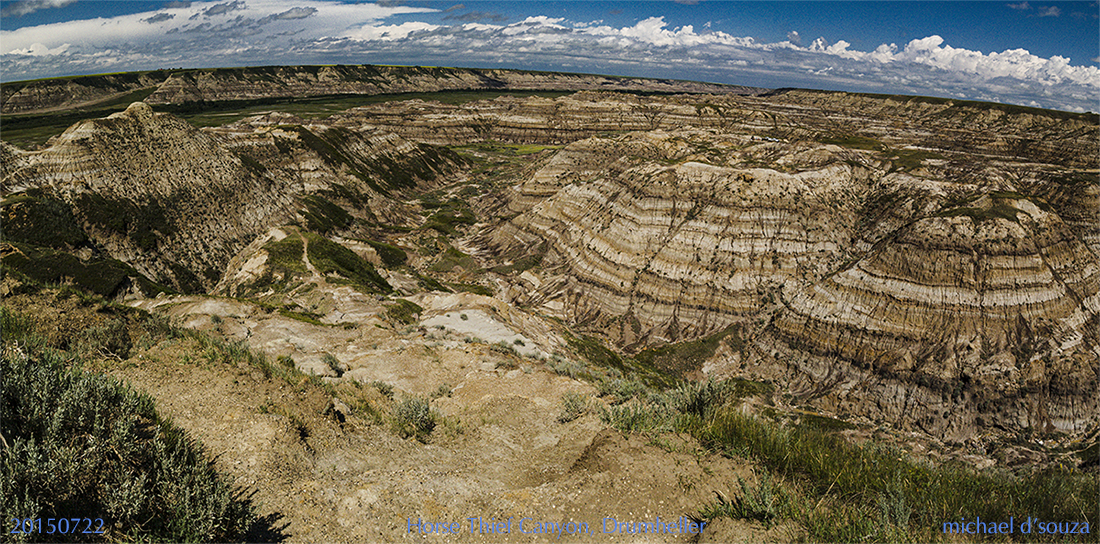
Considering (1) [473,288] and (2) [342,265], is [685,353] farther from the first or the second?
(2) [342,265]

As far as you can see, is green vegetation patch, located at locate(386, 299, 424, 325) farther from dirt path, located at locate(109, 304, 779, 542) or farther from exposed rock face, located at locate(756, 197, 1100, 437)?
exposed rock face, located at locate(756, 197, 1100, 437)

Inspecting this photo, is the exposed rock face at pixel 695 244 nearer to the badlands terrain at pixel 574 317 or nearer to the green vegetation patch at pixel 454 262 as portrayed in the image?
the badlands terrain at pixel 574 317

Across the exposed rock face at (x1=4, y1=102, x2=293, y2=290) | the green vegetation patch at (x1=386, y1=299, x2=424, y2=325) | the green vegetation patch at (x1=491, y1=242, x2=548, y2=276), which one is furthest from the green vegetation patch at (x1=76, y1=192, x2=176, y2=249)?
the green vegetation patch at (x1=491, y1=242, x2=548, y2=276)

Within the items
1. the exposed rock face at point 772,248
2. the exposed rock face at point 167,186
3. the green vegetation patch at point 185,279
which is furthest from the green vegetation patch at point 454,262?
the green vegetation patch at point 185,279

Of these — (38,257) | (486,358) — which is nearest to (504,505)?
(486,358)

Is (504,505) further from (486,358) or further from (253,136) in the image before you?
(253,136)

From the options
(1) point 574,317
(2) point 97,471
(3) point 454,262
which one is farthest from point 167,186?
(2) point 97,471
